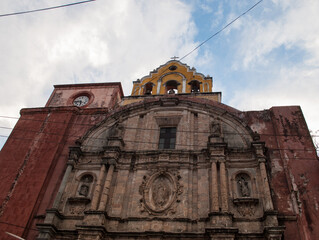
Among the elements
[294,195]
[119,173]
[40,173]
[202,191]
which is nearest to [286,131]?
[294,195]

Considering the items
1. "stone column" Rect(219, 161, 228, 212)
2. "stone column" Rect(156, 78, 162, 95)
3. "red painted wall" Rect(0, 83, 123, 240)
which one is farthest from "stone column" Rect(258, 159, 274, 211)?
"red painted wall" Rect(0, 83, 123, 240)

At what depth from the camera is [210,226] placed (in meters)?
11.5

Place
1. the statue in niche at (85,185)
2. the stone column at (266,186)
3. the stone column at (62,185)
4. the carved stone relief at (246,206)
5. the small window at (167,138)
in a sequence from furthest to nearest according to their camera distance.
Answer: the small window at (167,138)
the statue in niche at (85,185)
the stone column at (62,185)
the carved stone relief at (246,206)
the stone column at (266,186)

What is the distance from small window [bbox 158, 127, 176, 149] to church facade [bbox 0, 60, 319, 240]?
60mm

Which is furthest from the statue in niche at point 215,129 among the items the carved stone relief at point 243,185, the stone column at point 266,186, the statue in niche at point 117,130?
the statue in niche at point 117,130

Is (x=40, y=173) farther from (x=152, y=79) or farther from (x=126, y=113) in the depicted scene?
(x=152, y=79)

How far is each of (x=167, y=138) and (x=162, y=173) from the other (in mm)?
2527

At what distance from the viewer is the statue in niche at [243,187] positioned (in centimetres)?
1266

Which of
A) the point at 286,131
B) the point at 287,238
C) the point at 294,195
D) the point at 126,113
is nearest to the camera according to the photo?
the point at 287,238

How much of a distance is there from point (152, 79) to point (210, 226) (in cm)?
1209

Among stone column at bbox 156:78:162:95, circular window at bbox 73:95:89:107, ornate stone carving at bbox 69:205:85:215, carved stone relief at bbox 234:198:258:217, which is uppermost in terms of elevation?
stone column at bbox 156:78:162:95

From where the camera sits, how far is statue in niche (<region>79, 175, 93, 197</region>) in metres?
14.0

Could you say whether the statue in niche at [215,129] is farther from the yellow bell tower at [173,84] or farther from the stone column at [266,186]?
the yellow bell tower at [173,84]

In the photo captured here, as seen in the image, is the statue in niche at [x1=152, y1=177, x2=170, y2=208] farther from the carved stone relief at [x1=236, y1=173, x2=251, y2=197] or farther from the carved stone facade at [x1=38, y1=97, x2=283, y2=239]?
the carved stone relief at [x1=236, y1=173, x2=251, y2=197]
